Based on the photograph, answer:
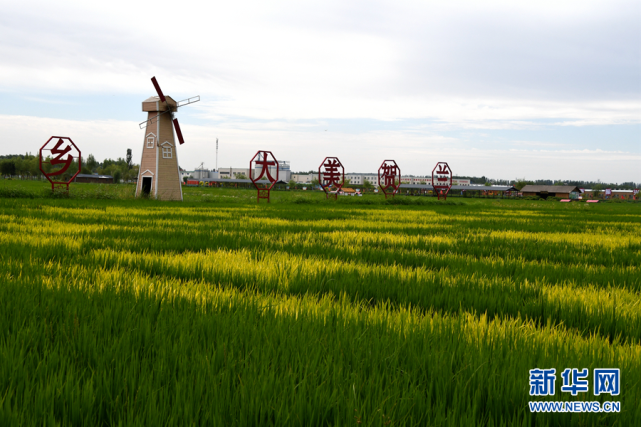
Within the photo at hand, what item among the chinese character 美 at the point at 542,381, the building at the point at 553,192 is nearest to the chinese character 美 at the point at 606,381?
the chinese character 美 at the point at 542,381

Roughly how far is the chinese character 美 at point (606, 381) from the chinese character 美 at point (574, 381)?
0.05 metres

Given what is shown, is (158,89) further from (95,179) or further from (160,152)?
(95,179)

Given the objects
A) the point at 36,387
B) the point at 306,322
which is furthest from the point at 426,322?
the point at 36,387

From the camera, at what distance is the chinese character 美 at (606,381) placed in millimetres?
1906

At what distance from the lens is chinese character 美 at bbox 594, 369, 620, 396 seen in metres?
1.91

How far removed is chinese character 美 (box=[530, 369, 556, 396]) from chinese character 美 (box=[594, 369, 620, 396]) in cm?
19

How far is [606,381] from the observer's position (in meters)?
2.00

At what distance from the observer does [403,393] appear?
68.2 inches

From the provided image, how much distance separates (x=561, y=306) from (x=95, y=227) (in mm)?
8472

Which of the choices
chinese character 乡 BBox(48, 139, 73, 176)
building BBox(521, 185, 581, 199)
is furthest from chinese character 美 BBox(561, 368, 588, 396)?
building BBox(521, 185, 581, 199)

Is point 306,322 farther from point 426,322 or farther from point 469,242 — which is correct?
point 469,242

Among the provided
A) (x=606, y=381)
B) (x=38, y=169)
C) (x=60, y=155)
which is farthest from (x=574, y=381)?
(x=38, y=169)

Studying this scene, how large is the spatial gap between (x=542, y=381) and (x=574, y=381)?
0.70ft

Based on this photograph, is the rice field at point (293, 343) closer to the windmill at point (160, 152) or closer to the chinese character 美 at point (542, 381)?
the chinese character 美 at point (542, 381)
